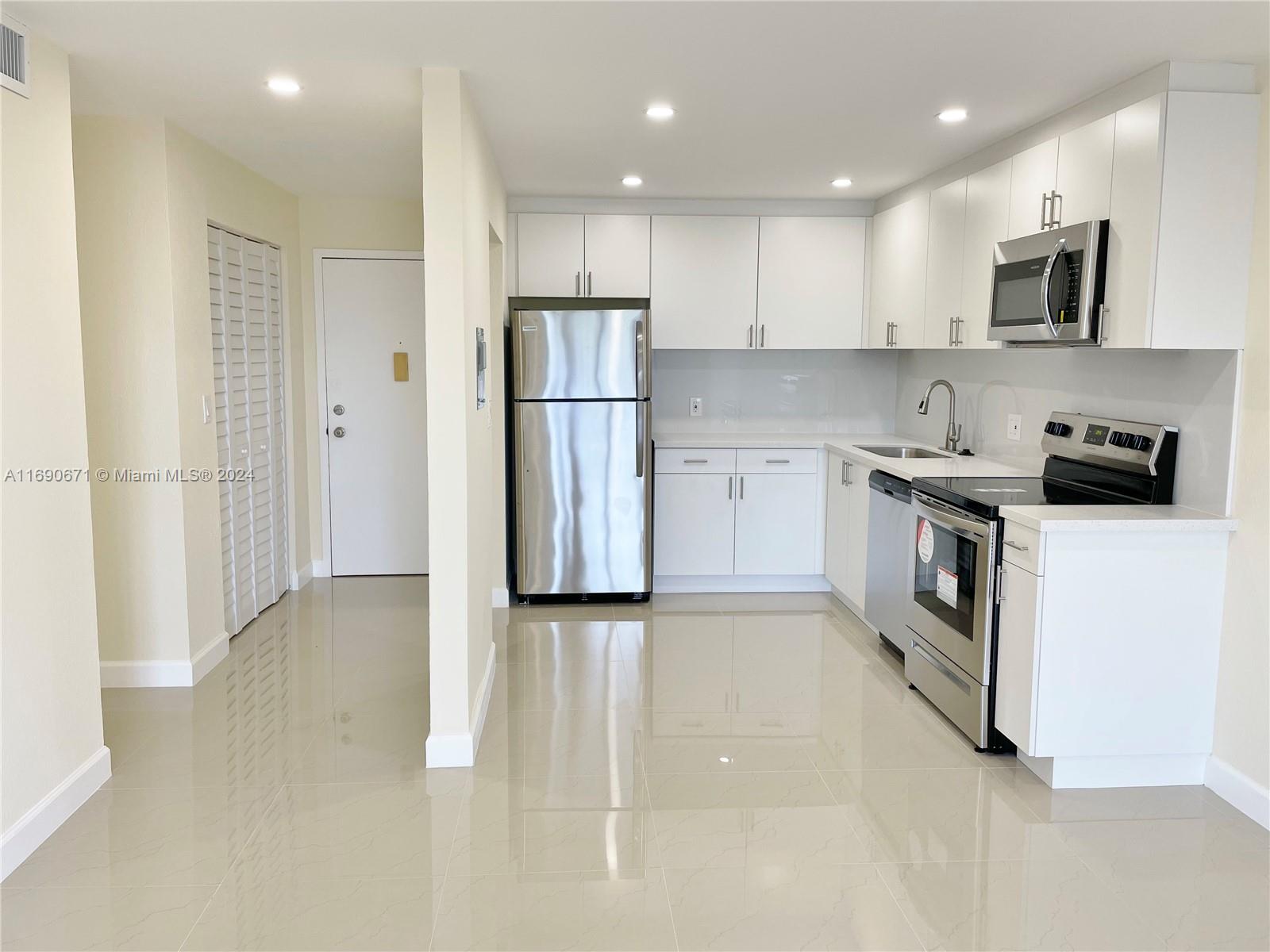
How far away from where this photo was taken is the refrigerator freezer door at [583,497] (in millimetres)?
5109

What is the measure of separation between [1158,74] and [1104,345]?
2.76 ft

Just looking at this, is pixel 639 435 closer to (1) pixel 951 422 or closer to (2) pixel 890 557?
(2) pixel 890 557

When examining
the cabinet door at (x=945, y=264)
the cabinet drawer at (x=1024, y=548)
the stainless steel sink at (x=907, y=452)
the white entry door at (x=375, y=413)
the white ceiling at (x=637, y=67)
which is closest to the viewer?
the white ceiling at (x=637, y=67)

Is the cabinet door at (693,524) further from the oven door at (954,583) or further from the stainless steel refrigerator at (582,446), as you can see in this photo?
the oven door at (954,583)

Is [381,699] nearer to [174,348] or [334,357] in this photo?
[174,348]

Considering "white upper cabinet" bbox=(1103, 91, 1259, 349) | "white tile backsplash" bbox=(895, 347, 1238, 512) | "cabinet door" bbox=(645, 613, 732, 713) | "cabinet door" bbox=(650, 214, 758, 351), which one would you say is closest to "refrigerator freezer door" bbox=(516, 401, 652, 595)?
"cabinet door" bbox=(645, 613, 732, 713)

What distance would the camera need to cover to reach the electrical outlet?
4324 millimetres

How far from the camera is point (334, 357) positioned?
19.2 ft

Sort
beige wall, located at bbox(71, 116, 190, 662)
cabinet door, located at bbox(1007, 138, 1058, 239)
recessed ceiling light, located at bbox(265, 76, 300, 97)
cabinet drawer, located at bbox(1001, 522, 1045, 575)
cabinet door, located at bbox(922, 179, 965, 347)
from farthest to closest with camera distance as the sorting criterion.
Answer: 1. cabinet door, located at bbox(922, 179, 965, 347)
2. beige wall, located at bbox(71, 116, 190, 662)
3. cabinet door, located at bbox(1007, 138, 1058, 239)
4. recessed ceiling light, located at bbox(265, 76, 300, 97)
5. cabinet drawer, located at bbox(1001, 522, 1045, 575)

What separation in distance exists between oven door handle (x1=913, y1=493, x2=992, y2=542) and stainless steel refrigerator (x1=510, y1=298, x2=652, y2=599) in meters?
1.71

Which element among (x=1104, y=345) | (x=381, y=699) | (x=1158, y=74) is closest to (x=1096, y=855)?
(x=1104, y=345)

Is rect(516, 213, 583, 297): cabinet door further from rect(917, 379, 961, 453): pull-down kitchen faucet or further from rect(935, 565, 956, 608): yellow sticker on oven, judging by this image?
rect(935, 565, 956, 608): yellow sticker on oven

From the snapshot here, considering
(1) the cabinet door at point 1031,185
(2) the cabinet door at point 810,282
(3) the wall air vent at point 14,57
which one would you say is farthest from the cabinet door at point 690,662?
(3) the wall air vent at point 14,57

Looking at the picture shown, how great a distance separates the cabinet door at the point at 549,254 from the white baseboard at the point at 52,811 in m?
3.25
